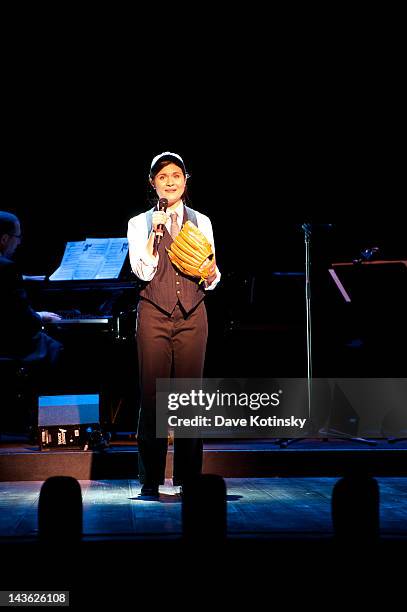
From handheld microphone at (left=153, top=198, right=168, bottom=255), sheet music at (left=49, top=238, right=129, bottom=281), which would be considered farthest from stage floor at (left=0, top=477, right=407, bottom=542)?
sheet music at (left=49, top=238, right=129, bottom=281)

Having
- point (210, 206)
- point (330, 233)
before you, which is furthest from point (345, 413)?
point (210, 206)

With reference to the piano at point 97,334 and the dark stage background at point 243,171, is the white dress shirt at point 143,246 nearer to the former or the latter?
the piano at point 97,334

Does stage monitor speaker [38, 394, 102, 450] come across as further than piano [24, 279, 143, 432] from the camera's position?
No

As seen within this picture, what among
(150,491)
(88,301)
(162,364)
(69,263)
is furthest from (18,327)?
(88,301)

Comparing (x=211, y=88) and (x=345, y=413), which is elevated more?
(x=211, y=88)

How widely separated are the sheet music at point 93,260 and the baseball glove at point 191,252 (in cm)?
179

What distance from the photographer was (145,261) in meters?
4.32

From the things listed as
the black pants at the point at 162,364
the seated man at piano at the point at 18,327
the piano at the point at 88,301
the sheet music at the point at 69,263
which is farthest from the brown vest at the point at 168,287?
the sheet music at the point at 69,263

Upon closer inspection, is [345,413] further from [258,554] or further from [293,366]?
[258,554]

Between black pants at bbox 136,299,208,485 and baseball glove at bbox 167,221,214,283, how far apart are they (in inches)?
9.4

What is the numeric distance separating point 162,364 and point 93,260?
1.94 metres

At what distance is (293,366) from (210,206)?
66.2 inches

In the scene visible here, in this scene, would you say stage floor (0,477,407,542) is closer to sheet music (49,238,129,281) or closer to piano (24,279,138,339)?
piano (24,279,138,339)

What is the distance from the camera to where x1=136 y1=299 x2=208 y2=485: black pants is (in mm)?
4426
